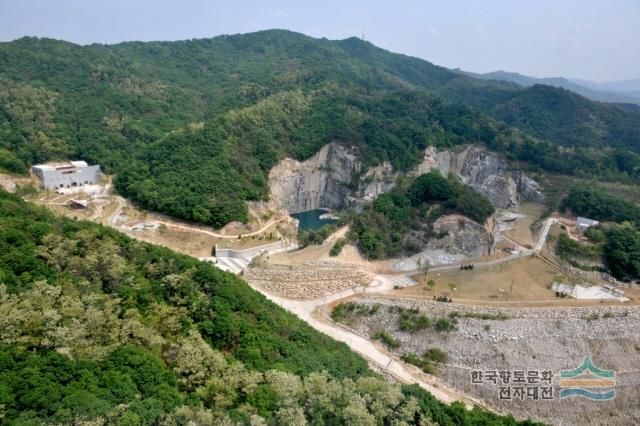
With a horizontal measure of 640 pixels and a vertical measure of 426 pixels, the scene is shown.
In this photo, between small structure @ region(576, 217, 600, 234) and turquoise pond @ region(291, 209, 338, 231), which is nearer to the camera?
small structure @ region(576, 217, 600, 234)

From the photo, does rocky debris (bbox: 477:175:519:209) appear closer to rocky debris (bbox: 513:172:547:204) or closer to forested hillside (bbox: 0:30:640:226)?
rocky debris (bbox: 513:172:547:204)

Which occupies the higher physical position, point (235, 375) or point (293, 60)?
point (293, 60)

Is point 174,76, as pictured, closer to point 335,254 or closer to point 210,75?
point 210,75

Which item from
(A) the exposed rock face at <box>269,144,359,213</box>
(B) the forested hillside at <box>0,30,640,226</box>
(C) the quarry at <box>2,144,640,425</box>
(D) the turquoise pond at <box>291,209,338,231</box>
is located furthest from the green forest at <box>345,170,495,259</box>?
(A) the exposed rock face at <box>269,144,359,213</box>

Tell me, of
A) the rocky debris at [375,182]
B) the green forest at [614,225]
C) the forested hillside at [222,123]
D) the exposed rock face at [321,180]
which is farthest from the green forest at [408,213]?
the exposed rock face at [321,180]

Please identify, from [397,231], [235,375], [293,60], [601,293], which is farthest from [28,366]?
[293,60]
